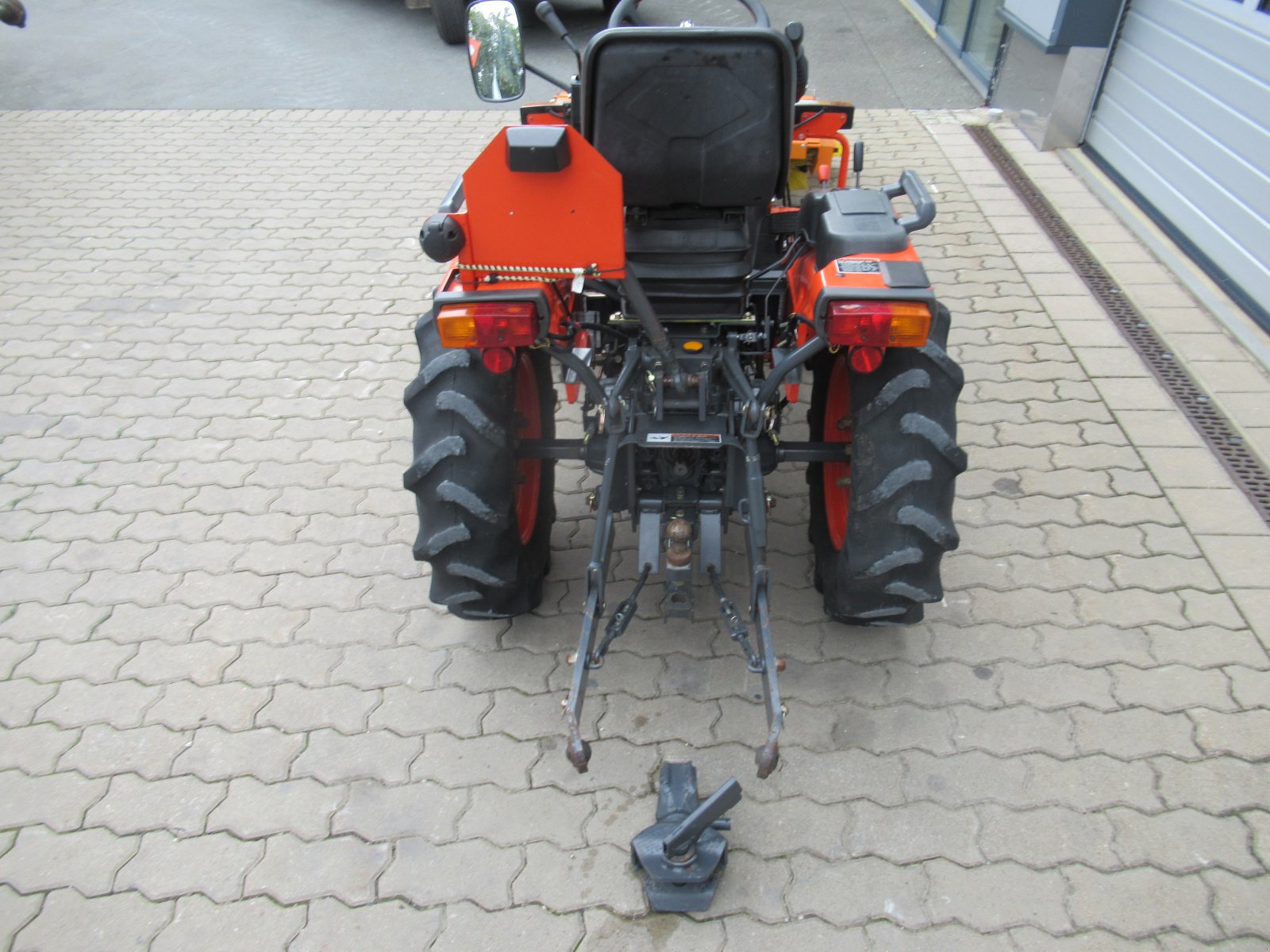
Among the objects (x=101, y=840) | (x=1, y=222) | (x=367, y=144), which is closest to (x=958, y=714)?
(x=101, y=840)

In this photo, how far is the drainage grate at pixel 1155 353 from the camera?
130 inches

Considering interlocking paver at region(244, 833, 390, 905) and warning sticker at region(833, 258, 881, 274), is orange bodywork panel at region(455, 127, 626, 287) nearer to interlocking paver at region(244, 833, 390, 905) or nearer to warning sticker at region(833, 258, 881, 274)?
warning sticker at region(833, 258, 881, 274)

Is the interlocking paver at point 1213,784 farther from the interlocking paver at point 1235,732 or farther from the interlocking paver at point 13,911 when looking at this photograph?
the interlocking paver at point 13,911

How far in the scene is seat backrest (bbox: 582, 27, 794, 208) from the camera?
83.0 inches

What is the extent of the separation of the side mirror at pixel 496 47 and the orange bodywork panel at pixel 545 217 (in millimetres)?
701

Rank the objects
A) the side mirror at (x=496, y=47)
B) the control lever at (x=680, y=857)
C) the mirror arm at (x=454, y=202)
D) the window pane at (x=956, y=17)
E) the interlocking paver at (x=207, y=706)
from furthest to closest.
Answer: the window pane at (x=956, y=17) < the interlocking paver at (x=207, y=706) < the mirror arm at (x=454, y=202) < the side mirror at (x=496, y=47) < the control lever at (x=680, y=857)

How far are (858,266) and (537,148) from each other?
0.90 meters

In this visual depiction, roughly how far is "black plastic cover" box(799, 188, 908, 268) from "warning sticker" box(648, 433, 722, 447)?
54 cm

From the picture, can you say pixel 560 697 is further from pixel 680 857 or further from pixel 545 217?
pixel 545 217

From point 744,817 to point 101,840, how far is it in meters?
1.69

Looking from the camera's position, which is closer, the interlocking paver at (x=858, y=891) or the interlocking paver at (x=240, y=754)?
the interlocking paver at (x=858, y=891)

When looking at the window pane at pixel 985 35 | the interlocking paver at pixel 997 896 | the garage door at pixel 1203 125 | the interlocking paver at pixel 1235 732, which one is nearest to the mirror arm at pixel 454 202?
the interlocking paver at pixel 997 896

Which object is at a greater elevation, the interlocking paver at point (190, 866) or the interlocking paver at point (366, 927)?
the interlocking paver at point (366, 927)

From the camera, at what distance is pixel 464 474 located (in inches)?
89.9
